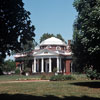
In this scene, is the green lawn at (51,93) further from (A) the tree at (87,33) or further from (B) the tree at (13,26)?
(B) the tree at (13,26)

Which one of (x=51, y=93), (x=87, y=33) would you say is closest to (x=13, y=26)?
(x=51, y=93)

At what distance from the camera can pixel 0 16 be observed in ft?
30.7

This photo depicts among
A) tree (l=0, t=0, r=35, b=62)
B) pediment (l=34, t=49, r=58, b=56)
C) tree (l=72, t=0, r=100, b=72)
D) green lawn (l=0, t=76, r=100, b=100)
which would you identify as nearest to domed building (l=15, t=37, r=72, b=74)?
pediment (l=34, t=49, r=58, b=56)

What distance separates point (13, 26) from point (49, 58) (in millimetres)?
48605

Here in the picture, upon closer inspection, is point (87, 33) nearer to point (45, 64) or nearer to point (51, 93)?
point (51, 93)

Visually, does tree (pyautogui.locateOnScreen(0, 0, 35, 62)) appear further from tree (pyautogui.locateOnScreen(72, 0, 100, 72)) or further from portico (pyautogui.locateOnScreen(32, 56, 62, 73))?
portico (pyautogui.locateOnScreen(32, 56, 62, 73))

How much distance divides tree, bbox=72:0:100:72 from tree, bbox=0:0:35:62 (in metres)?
8.65

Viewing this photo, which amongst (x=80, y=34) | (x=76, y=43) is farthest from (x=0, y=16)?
(x=76, y=43)

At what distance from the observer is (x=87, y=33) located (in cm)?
1842

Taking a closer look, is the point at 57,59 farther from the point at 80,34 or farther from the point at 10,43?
the point at 10,43

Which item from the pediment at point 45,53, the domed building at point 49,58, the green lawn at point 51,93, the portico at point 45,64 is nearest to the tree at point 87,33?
the green lawn at point 51,93

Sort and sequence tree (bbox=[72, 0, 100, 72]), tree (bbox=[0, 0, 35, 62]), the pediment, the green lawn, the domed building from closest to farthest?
tree (bbox=[0, 0, 35, 62]) → the green lawn → tree (bbox=[72, 0, 100, 72]) → the domed building → the pediment

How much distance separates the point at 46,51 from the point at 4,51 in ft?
160

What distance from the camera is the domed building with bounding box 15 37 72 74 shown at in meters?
57.5
